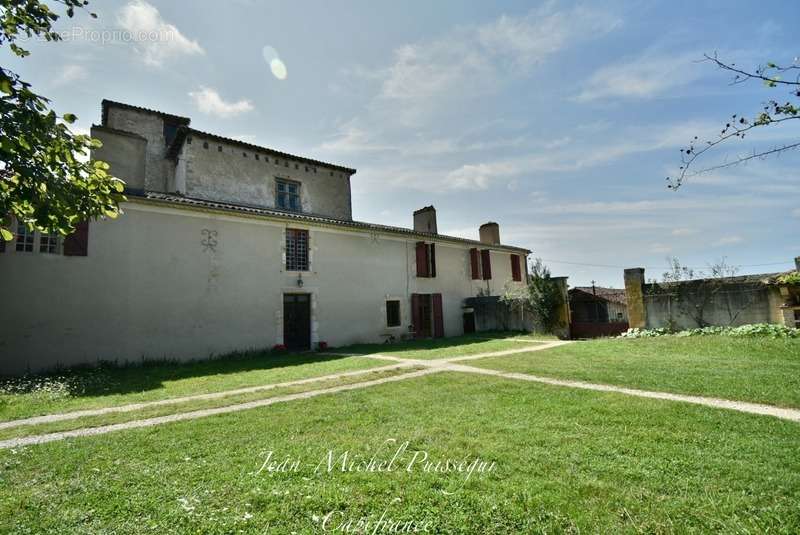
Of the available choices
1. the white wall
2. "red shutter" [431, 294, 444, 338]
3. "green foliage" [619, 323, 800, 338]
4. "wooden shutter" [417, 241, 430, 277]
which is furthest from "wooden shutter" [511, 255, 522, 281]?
"green foliage" [619, 323, 800, 338]

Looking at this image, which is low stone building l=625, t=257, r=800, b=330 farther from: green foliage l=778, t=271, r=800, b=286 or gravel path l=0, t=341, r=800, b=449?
gravel path l=0, t=341, r=800, b=449

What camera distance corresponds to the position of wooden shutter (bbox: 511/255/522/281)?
2477 cm

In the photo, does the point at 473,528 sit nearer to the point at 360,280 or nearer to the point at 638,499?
the point at 638,499

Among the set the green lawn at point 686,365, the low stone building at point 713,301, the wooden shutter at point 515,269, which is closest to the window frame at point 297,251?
the green lawn at point 686,365

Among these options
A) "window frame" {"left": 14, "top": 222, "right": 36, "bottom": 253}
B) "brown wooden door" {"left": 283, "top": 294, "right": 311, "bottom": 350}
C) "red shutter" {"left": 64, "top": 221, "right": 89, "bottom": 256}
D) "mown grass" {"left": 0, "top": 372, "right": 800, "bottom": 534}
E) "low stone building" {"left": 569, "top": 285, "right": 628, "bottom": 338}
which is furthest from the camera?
"low stone building" {"left": 569, "top": 285, "right": 628, "bottom": 338}

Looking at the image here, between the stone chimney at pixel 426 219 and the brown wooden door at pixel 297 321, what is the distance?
380 inches

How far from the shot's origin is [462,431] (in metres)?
4.50

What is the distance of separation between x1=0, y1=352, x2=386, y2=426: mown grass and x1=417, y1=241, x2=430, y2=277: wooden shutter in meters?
8.08

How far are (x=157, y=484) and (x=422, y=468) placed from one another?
94.2 inches

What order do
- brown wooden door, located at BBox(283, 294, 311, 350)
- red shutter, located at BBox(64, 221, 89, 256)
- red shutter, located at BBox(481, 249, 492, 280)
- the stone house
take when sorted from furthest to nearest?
red shutter, located at BBox(481, 249, 492, 280) < brown wooden door, located at BBox(283, 294, 311, 350) < red shutter, located at BBox(64, 221, 89, 256) < the stone house

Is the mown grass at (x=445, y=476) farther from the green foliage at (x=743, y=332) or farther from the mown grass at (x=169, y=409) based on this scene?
the green foliage at (x=743, y=332)

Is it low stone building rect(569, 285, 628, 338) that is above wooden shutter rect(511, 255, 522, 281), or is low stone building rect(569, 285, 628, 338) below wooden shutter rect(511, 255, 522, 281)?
below

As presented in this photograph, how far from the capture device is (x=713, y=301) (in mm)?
11461

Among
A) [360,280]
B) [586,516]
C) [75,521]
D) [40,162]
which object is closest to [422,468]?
[586,516]
